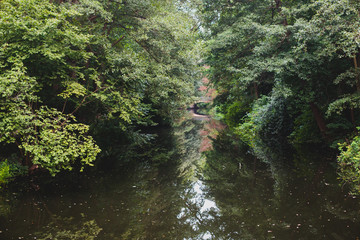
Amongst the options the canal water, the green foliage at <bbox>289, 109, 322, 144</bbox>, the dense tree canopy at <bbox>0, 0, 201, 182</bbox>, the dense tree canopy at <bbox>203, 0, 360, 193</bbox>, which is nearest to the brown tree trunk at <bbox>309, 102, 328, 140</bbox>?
the dense tree canopy at <bbox>203, 0, 360, 193</bbox>

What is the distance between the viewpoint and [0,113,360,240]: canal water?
5.16 meters

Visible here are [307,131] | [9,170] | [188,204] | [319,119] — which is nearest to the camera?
[188,204]

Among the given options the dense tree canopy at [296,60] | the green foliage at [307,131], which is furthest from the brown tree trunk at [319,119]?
the green foliage at [307,131]

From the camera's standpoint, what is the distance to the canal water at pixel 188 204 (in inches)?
203

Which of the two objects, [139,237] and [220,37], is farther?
[220,37]

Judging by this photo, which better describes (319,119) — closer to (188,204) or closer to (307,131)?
(307,131)

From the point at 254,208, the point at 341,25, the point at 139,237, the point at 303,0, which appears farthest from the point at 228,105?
the point at 139,237

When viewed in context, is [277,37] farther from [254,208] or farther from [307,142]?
[254,208]

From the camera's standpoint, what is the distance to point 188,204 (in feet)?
21.9

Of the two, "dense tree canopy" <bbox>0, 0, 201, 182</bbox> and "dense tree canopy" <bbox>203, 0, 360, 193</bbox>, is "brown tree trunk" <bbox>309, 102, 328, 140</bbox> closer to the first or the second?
"dense tree canopy" <bbox>203, 0, 360, 193</bbox>

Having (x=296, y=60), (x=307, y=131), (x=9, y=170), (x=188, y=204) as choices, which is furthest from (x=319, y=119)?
(x=9, y=170)

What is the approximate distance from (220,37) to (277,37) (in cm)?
291

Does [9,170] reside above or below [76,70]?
below

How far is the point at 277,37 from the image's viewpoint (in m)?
11.8
